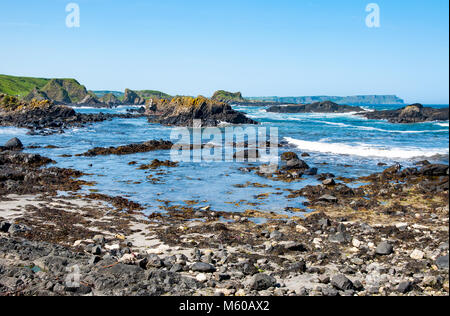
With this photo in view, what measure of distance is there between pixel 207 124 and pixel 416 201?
48201 mm

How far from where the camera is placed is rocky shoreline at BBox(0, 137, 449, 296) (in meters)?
6.84

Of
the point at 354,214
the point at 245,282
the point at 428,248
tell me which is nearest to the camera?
the point at 245,282

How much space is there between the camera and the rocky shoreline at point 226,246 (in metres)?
6.84

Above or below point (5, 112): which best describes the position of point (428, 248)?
below

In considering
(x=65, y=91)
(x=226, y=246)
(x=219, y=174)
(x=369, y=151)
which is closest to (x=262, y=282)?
(x=226, y=246)

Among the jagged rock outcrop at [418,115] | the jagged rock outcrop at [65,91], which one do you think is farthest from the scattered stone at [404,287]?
the jagged rock outcrop at [65,91]

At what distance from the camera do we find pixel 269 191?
17.1m

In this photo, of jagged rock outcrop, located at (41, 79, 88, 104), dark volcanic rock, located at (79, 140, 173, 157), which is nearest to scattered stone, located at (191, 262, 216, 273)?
dark volcanic rock, located at (79, 140, 173, 157)

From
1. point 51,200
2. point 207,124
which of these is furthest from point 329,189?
point 207,124

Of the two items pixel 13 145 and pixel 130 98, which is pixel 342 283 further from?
pixel 130 98

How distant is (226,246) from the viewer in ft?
32.3

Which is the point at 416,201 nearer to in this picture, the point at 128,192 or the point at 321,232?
the point at 321,232

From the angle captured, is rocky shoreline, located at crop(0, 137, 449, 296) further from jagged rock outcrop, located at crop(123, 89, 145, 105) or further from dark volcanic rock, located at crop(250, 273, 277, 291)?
jagged rock outcrop, located at crop(123, 89, 145, 105)
